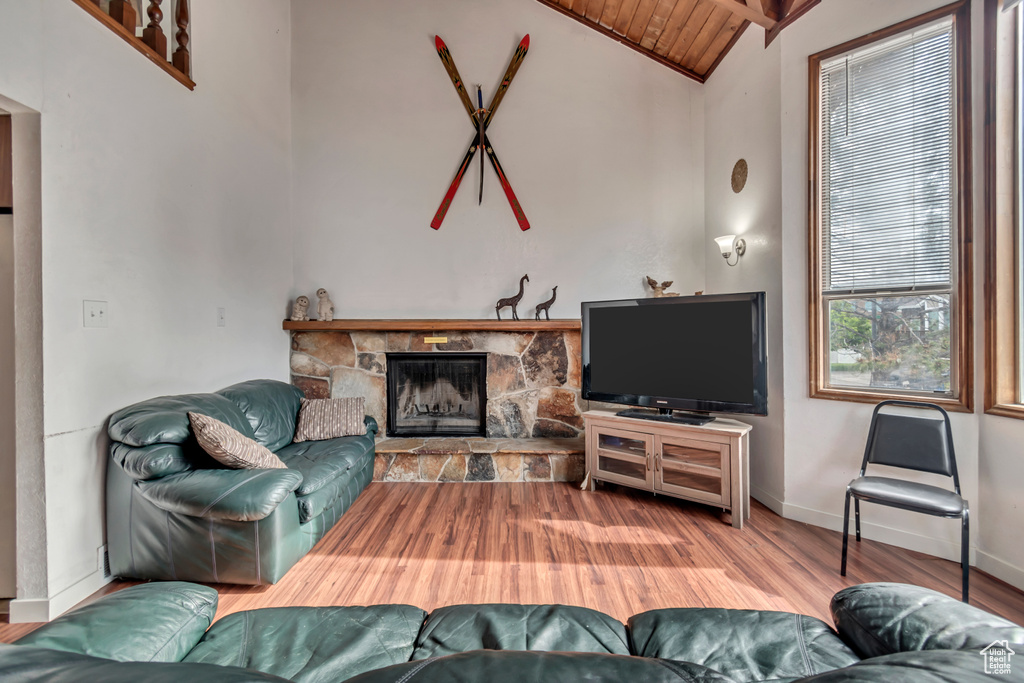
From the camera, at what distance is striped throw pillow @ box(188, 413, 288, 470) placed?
1.99 metres

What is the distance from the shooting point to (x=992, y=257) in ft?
6.64

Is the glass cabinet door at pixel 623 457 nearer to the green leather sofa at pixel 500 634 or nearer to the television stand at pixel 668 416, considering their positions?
the television stand at pixel 668 416

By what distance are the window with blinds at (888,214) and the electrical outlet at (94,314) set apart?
149 inches

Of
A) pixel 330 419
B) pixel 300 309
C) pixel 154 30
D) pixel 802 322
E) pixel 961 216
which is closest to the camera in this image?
pixel 961 216

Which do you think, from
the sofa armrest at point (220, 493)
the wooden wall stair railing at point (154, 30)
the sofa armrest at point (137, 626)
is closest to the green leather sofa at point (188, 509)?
the sofa armrest at point (220, 493)

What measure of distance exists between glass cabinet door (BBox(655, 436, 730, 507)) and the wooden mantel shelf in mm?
1226

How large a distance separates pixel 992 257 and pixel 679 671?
8.89ft

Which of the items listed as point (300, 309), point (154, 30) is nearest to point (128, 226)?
point (154, 30)

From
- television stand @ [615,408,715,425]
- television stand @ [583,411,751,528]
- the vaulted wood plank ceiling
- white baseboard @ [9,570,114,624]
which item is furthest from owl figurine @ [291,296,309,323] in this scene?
the vaulted wood plank ceiling

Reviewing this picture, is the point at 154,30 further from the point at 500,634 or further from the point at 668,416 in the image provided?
the point at 668,416

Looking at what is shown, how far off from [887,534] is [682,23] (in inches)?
147

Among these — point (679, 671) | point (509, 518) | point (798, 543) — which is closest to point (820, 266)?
point (798, 543)

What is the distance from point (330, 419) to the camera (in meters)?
3.10

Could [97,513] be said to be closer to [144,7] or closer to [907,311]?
[144,7]
